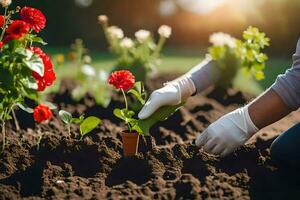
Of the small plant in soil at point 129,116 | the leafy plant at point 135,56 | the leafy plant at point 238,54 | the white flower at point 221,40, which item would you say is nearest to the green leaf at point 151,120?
the small plant in soil at point 129,116

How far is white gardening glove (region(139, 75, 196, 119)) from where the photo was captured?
2.97 meters

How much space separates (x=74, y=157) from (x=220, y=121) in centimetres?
76

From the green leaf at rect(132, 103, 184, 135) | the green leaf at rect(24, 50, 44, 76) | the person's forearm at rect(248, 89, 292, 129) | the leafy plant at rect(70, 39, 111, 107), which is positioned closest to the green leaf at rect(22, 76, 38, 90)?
the green leaf at rect(24, 50, 44, 76)

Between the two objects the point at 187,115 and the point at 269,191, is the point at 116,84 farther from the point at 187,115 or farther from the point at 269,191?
the point at 187,115

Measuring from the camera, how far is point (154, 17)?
10688 millimetres

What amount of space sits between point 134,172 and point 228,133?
515mm

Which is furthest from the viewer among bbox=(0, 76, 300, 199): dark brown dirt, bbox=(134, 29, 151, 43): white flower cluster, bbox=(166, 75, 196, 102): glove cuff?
bbox=(134, 29, 151, 43): white flower cluster

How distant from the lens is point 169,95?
308 cm

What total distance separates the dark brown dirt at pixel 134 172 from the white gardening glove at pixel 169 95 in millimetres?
201

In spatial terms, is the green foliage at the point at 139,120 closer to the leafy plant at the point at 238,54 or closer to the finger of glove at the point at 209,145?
the finger of glove at the point at 209,145

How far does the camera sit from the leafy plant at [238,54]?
4.06 m

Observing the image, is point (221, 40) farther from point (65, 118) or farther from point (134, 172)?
point (134, 172)

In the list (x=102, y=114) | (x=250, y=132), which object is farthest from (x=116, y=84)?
(x=102, y=114)

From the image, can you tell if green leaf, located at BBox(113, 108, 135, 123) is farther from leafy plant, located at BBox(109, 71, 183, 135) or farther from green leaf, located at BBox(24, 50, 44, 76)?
green leaf, located at BBox(24, 50, 44, 76)
